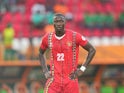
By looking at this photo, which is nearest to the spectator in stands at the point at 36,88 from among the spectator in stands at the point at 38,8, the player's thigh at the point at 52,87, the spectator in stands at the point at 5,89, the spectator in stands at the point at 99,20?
the spectator in stands at the point at 5,89

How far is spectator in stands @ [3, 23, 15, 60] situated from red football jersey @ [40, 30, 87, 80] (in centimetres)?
865

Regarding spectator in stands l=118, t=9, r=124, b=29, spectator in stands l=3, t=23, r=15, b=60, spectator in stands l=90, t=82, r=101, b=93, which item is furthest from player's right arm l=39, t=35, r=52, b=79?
spectator in stands l=118, t=9, r=124, b=29

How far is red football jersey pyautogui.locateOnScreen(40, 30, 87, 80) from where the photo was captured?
8961 mm

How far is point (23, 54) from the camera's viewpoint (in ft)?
58.9

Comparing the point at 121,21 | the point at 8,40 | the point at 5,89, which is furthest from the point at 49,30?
the point at 121,21

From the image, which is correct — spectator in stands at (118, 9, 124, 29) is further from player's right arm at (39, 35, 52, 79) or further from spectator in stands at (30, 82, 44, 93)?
player's right arm at (39, 35, 52, 79)

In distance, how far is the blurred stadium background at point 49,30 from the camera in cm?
1780

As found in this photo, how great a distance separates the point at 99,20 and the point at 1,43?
3.86m

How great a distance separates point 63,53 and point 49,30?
30.0 feet

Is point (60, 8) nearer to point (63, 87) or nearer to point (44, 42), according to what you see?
point (44, 42)

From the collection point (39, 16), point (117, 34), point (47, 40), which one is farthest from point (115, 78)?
point (47, 40)

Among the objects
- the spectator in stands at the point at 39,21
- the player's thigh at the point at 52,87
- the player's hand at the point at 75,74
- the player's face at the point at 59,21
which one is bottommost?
the spectator in stands at the point at 39,21

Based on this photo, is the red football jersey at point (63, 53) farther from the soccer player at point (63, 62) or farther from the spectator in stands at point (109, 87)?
the spectator in stands at point (109, 87)

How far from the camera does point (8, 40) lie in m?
17.9
